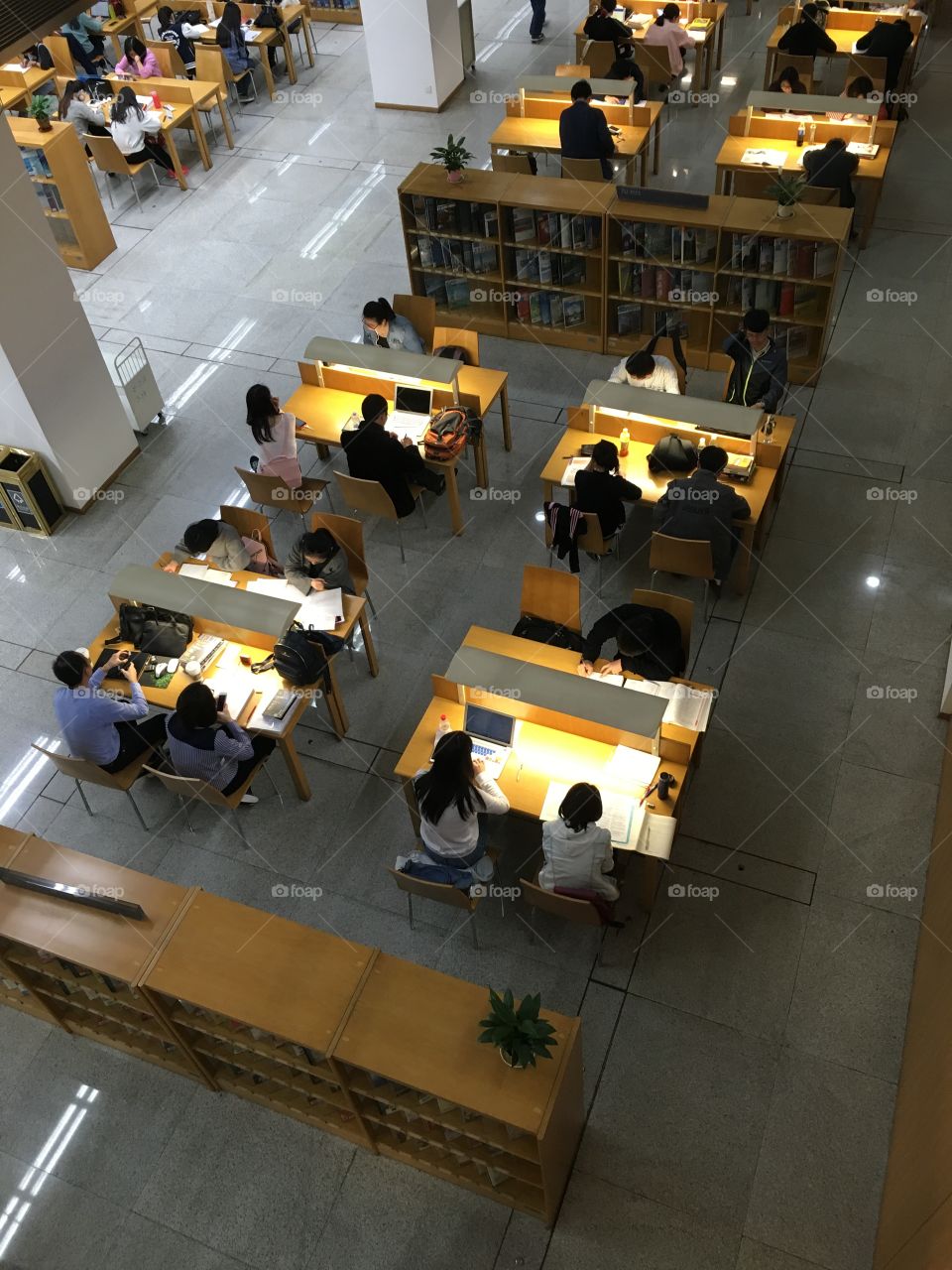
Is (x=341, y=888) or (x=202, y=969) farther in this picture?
(x=341, y=888)

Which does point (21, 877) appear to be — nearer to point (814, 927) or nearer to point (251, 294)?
point (814, 927)

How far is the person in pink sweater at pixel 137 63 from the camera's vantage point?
37.2ft

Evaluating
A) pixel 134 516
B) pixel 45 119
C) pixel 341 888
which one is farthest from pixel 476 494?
pixel 45 119

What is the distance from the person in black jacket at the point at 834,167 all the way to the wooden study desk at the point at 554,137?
171 centimetres

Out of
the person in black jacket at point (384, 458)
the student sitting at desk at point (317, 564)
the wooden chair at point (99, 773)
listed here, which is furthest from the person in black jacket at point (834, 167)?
the wooden chair at point (99, 773)

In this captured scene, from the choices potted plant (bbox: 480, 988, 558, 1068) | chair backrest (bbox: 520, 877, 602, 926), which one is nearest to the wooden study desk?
chair backrest (bbox: 520, 877, 602, 926)

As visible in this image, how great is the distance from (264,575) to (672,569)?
97.6 inches

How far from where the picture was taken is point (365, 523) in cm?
762

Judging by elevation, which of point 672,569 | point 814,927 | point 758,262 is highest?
point 758,262

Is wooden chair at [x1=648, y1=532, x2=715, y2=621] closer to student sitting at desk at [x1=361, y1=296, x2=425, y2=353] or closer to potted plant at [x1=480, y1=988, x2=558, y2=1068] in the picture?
student sitting at desk at [x1=361, y1=296, x2=425, y2=353]

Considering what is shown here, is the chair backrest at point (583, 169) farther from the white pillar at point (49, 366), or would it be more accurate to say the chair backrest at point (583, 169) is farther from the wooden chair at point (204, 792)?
the wooden chair at point (204, 792)

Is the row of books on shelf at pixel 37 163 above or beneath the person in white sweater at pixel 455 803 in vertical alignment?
above

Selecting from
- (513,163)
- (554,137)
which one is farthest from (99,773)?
(554,137)

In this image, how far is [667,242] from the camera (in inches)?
317
